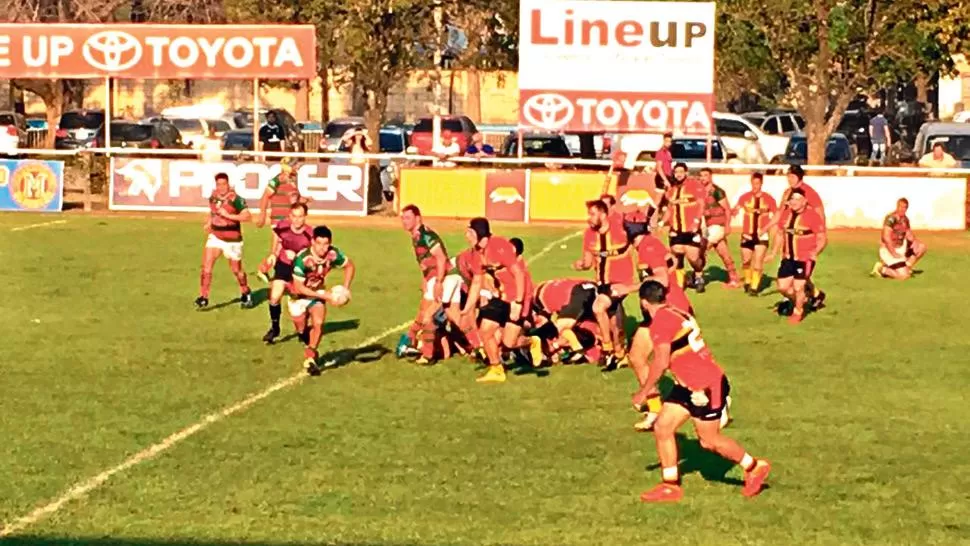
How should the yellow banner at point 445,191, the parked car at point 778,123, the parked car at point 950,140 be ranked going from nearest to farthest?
the yellow banner at point 445,191 < the parked car at point 950,140 < the parked car at point 778,123

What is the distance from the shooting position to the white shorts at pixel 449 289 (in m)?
18.1

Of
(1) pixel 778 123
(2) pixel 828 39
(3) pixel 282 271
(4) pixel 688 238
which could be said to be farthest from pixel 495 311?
(1) pixel 778 123

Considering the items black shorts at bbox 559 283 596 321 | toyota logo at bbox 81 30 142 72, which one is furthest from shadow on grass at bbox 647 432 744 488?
toyota logo at bbox 81 30 142 72

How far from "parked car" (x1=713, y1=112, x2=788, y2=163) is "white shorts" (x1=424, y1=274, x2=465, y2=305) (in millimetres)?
26401

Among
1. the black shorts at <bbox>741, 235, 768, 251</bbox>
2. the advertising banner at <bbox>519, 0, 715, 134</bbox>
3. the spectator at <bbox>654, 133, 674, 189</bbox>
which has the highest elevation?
the advertising banner at <bbox>519, 0, 715, 134</bbox>

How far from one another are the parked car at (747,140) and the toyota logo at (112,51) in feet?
46.9

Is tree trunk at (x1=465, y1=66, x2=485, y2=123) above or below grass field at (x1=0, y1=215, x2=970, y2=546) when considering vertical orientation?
above

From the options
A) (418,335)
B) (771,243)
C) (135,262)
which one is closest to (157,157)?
(135,262)

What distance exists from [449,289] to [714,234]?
871cm

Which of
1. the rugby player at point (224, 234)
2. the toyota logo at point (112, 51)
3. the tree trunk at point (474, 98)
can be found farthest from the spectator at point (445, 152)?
the tree trunk at point (474, 98)

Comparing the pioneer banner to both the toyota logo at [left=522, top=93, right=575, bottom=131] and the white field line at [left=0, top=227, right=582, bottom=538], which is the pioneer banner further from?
the white field line at [left=0, top=227, right=582, bottom=538]

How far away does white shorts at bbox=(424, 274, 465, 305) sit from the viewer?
18.1 metres

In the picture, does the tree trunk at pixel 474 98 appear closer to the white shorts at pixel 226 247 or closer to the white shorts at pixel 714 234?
the white shorts at pixel 714 234

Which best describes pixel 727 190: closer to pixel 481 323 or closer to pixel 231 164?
pixel 231 164
